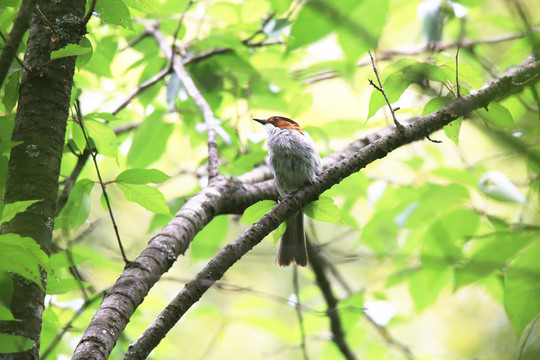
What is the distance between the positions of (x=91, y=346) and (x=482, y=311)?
4.48 m

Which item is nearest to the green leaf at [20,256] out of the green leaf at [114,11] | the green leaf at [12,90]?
the green leaf at [12,90]

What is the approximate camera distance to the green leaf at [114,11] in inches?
76.7

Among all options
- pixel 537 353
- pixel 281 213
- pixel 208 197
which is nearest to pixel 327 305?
pixel 208 197

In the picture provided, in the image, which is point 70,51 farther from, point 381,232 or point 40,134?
point 381,232

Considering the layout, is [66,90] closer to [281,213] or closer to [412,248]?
[281,213]

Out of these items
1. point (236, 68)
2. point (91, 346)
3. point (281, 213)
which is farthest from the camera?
point (236, 68)

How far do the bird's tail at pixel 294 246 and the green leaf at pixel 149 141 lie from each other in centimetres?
117

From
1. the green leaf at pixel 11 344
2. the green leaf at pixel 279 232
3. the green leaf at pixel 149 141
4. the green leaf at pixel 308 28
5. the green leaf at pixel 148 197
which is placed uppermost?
the green leaf at pixel 149 141

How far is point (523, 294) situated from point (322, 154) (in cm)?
248

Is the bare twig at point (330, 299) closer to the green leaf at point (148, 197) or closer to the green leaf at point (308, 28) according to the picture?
the green leaf at point (148, 197)

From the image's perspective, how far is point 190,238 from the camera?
2408mm

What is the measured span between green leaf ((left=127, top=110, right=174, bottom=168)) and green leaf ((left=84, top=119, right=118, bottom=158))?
4.05ft

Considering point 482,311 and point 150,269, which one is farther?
point 482,311

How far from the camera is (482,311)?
490cm
